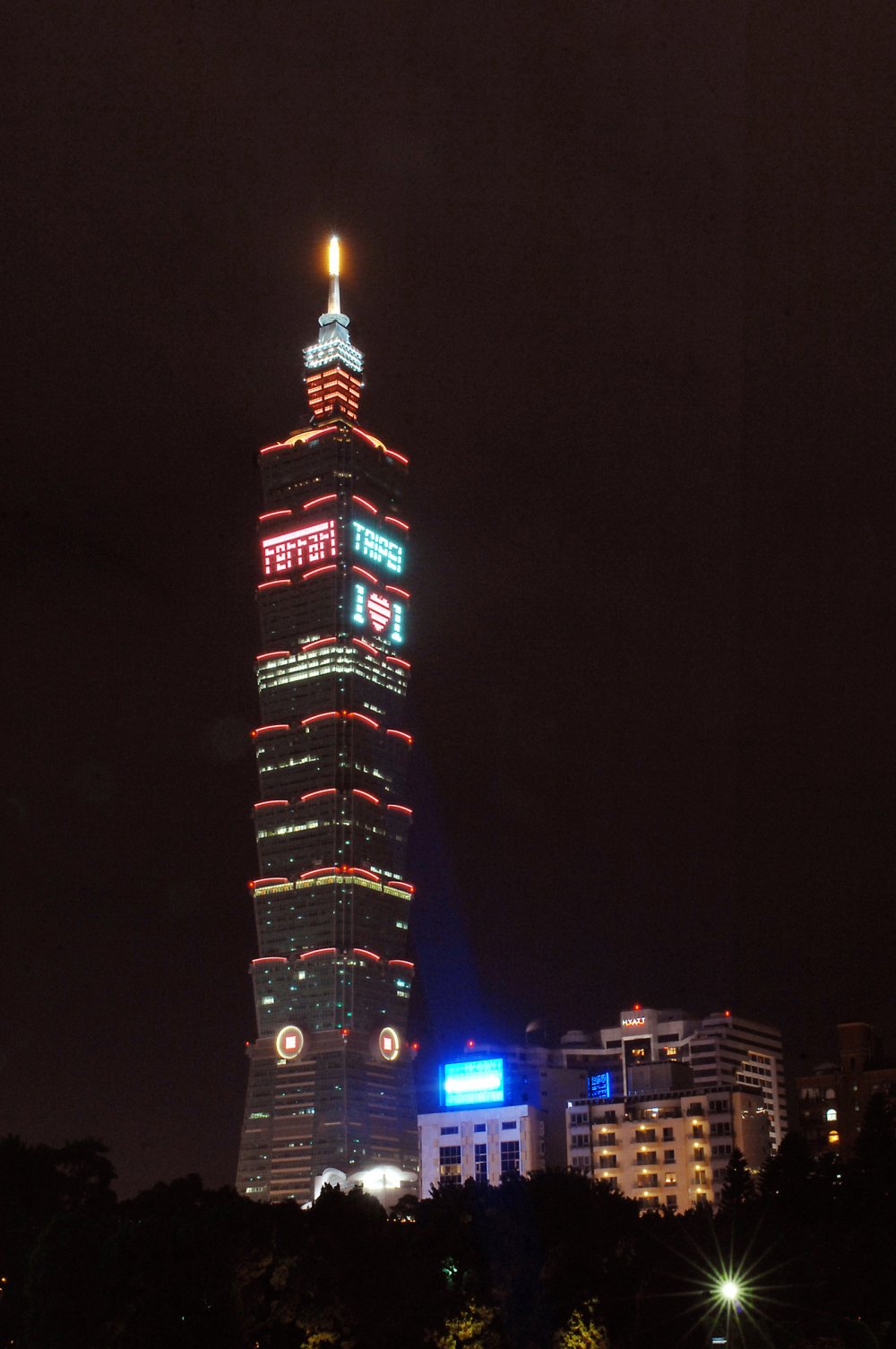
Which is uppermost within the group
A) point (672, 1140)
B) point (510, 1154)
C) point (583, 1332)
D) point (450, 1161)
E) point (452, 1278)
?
point (672, 1140)

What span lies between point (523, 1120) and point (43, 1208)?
80250 millimetres

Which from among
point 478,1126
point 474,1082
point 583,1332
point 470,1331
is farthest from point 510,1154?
point 470,1331

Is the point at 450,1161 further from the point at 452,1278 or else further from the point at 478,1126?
the point at 452,1278

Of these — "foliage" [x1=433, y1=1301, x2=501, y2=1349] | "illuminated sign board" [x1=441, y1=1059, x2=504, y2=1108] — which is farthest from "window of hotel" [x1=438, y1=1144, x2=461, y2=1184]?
"foliage" [x1=433, y1=1301, x2=501, y2=1349]

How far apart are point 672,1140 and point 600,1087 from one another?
11963mm

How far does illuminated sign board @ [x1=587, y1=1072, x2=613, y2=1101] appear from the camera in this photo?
186125 mm

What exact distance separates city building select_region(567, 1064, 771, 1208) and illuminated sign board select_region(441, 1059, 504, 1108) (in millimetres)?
11395

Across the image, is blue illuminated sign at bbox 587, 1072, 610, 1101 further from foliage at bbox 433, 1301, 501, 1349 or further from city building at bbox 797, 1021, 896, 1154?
foliage at bbox 433, 1301, 501, 1349

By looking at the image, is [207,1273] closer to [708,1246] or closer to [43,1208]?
[708,1246]

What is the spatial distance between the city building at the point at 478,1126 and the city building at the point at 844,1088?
30125 mm

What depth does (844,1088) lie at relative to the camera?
18312 centimetres

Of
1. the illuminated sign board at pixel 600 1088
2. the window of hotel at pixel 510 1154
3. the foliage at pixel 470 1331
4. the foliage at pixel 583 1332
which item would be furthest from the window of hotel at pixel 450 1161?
the foliage at pixel 470 1331

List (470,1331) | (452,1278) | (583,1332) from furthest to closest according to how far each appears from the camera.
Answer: (452,1278) → (583,1332) → (470,1331)

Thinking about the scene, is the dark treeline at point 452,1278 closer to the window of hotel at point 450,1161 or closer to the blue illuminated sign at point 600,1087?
the blue illuminated sign at point 600,1087
